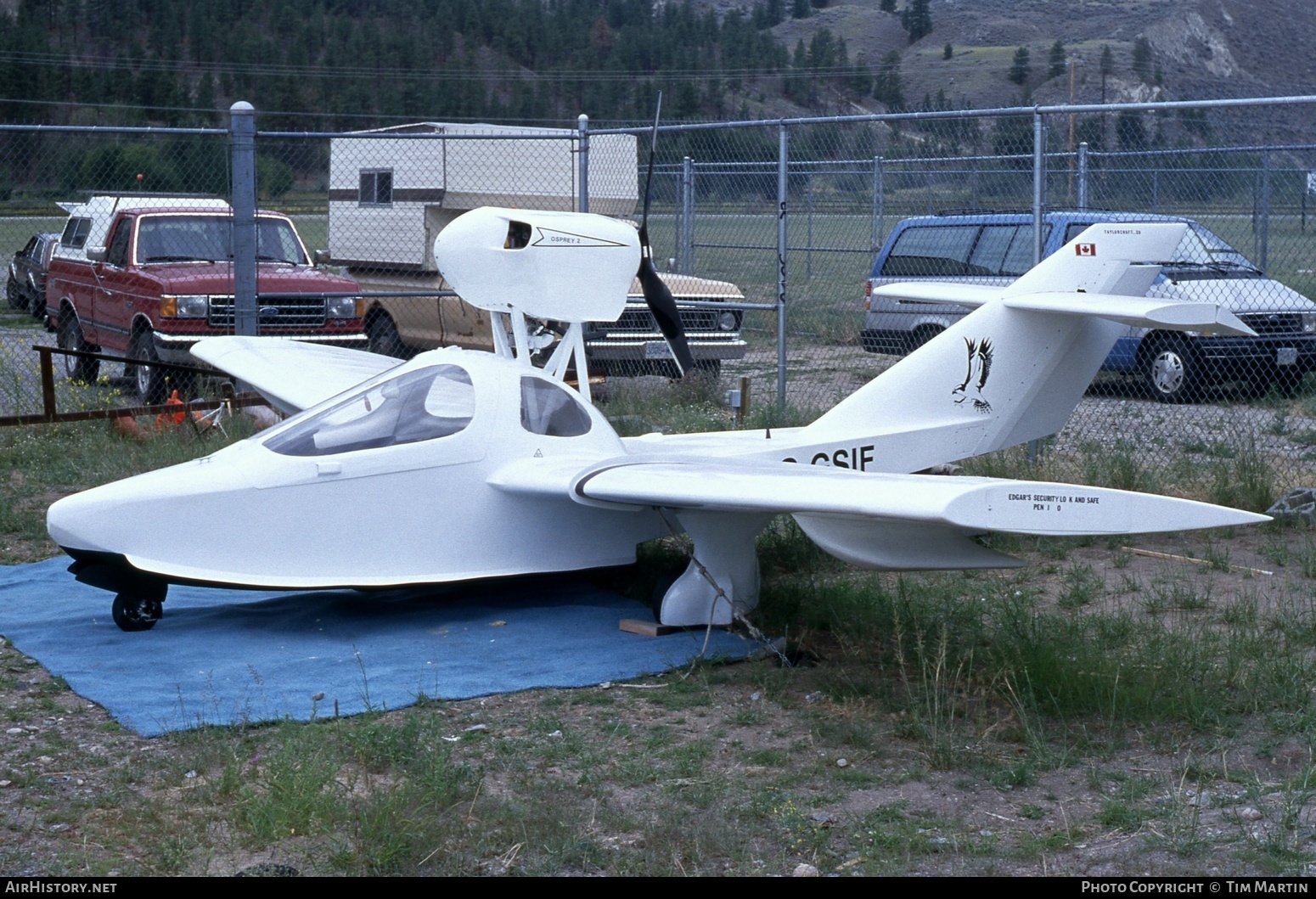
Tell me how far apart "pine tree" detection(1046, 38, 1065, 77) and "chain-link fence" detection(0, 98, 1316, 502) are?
7187 cm

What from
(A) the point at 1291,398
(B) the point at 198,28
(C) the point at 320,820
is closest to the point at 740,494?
(C) the point at 320,820

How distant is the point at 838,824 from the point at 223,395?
882cm

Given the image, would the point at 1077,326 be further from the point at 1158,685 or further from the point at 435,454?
the point at 435,454

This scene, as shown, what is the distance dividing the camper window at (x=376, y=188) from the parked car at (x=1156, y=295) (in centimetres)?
574

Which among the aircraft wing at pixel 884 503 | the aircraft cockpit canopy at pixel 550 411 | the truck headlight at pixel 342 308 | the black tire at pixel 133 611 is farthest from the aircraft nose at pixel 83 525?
the truck headlight at pixel 342 308

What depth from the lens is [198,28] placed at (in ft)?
243

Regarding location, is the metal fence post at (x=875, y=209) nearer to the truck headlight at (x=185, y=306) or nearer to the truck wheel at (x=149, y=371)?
the truck headlight at (x=185, y=306)

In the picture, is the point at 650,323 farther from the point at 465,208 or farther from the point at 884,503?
the point at 884,503

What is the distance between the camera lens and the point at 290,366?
30.8 feet

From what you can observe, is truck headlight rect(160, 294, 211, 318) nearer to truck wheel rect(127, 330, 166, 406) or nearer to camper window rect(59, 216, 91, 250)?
truck wheel rect(127, 330, 166, 406)

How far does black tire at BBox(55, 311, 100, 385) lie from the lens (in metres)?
15.1

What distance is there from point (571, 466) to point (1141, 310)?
328 cm

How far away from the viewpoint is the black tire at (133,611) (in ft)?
21.9

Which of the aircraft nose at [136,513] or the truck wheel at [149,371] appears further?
the truck wheel at [149,371]
